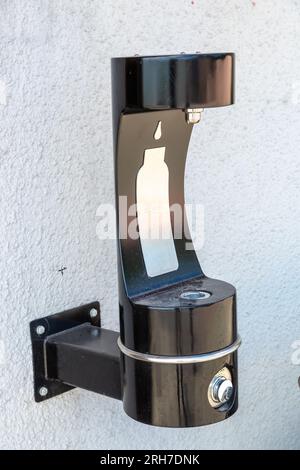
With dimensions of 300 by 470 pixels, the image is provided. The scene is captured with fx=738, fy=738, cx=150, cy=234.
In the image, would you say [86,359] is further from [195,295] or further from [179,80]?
[179,80]

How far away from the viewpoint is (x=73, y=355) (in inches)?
44.8

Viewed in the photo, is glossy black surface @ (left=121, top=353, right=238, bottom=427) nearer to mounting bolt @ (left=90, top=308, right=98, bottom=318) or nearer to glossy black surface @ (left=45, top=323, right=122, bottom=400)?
glossy black surface @ (left=45, top=323, right=122, bottom=400)

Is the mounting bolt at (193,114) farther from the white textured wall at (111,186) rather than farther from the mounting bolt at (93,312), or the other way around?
the mounting bolt at (93,312)

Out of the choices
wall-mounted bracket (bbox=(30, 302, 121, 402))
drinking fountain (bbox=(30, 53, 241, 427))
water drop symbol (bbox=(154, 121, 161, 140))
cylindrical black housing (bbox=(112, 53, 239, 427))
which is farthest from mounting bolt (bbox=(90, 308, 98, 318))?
water drop symbol (bbox=(154, 121, 161, 140))

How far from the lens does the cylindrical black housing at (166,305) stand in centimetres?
89

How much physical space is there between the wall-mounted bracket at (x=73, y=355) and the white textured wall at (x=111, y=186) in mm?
19

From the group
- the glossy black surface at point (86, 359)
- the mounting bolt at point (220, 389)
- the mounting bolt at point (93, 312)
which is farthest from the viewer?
the mounting bolt at point (93, 312)

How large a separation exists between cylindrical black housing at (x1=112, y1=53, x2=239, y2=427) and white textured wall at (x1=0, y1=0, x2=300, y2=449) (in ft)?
0.60

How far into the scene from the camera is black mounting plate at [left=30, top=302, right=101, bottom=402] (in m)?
1.16

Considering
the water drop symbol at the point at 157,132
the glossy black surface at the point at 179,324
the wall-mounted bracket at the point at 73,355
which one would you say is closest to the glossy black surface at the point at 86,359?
the wall-mounted bracket at the point at 73,355

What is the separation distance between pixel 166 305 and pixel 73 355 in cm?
24

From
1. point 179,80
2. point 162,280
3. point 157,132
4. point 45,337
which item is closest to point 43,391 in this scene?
point 45,337

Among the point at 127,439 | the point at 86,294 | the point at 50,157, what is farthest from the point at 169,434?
the point at 50,157

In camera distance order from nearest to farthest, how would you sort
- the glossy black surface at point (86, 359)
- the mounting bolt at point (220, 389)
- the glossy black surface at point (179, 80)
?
the glossy black surface at point (179, 80), the mounting bolt at point (220, 389), the glossy black surface at point (86, 359)
